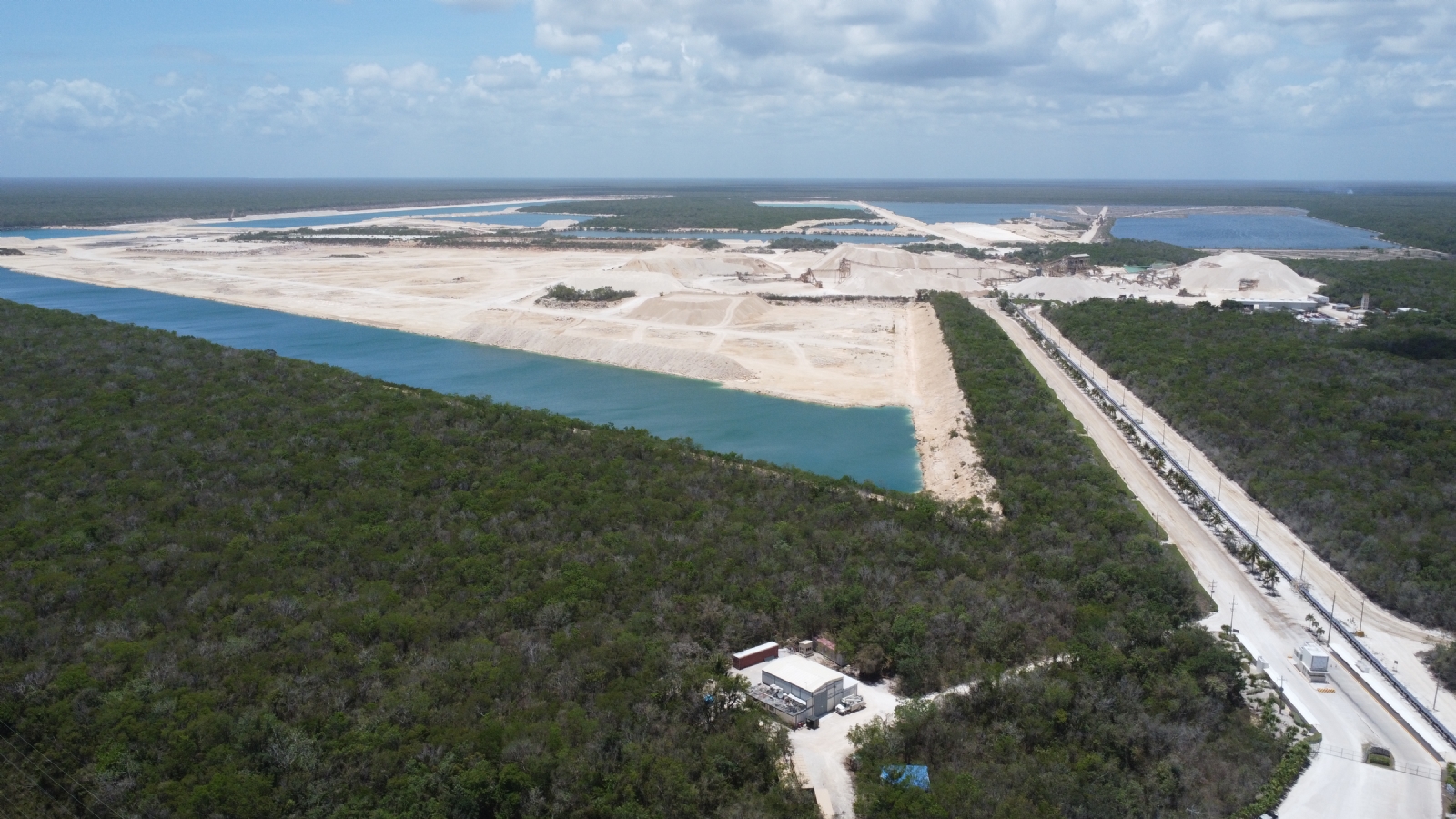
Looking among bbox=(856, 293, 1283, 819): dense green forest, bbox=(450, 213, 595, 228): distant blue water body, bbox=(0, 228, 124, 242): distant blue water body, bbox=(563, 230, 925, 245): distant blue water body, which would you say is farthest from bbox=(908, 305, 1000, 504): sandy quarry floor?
bbox=(0, 228, 124, 242): distant blue water body

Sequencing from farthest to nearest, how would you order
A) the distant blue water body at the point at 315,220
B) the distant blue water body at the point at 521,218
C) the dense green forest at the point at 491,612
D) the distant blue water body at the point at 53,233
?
the distant blue water body at the point at 521,218, the distant blue water body at the point at 315,220, the distant blue water body at the point at 53,233, the dense green forest at the point at 491,612

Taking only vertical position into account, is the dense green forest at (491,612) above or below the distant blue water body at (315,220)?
below

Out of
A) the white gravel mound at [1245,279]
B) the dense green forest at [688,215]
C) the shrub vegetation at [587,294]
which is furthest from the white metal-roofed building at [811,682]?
the dense green forest at [688,215]

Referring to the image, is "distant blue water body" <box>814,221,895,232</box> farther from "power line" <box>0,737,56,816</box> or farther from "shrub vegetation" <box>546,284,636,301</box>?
"power line" <box>0,737,56,816</box>

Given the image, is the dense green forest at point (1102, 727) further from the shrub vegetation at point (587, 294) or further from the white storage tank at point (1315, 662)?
the shrub vegetation at point (587, 294)

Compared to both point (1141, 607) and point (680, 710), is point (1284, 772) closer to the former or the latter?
point (1141, 607)

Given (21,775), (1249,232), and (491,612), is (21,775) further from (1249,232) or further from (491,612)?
(1249,232)

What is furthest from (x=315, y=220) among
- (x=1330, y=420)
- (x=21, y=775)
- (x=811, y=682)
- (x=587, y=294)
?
(x=811, y=682)
